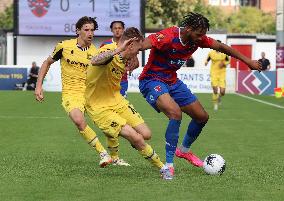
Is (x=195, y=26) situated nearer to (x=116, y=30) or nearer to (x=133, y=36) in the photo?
(x=133, y=36)

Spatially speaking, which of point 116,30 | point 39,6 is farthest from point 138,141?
point 39,6

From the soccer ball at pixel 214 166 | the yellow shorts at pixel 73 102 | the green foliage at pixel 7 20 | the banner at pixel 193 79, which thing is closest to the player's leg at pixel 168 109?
the soccer ball at pixel 214 166

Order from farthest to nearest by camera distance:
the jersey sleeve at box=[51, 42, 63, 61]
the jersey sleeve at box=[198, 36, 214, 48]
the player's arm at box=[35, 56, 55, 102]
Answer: the jersey sleeve at box=[51, 42, 63, 61] < the player's arm at box=[35, 56, 55, 102] < the jersey sleeve at box=[198, 36, 214, 48]

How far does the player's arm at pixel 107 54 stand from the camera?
31.5 ft

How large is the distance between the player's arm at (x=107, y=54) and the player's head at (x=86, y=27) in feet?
6.10

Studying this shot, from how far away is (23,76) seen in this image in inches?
1655

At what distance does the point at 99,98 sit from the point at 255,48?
48865mm

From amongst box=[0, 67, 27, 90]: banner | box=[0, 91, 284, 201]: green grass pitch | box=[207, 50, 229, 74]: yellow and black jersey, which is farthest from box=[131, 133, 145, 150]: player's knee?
box=[0, 67, 27, 90]: banner

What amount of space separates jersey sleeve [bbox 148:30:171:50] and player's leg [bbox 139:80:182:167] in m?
0.60

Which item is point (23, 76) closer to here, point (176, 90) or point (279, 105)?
point (279, 105)

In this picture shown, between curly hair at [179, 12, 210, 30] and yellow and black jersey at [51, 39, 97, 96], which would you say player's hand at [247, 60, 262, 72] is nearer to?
curly hair at [179, 12, 210, 30]

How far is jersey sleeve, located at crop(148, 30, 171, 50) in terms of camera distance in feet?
34.4

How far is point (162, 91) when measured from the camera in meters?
11.0

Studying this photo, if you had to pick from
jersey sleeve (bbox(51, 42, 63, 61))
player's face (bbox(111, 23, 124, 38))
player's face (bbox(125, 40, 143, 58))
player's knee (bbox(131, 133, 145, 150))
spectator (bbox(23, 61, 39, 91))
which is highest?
player's face (bbox(111, 23, 124, 38))
